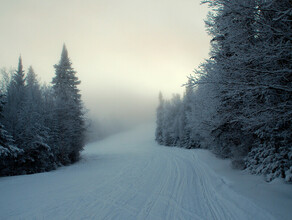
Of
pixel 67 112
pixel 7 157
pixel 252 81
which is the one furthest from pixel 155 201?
pixel 67 112

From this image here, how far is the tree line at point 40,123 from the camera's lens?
12.4 meters

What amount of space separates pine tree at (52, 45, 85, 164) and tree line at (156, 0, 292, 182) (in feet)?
45.6

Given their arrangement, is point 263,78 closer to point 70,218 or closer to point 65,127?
point 70,218

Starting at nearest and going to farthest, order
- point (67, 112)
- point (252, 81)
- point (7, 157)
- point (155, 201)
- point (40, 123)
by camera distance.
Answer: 1. point (252, 81)
2. point (155, 201)
3. point (7, 157)
4. point (40, 123)
5. point (67, 112)

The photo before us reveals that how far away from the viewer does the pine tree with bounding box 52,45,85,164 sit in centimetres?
1812

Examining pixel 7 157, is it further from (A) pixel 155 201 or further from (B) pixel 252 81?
(B) pixel 252 81

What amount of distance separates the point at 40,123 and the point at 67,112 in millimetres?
4238

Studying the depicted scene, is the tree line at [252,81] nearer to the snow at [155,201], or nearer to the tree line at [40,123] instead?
the snow at [155,201]

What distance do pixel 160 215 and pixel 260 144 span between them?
7054mm

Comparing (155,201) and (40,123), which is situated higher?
(40,123)

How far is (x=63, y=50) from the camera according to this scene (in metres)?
22.8

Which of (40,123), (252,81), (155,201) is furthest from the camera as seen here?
(40,123)

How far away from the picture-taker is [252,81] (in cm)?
436

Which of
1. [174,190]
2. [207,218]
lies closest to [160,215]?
[207,218]
